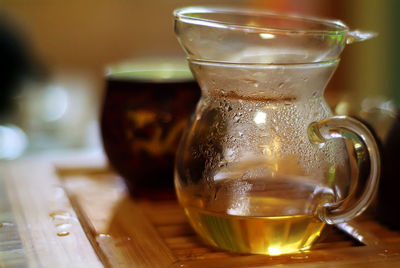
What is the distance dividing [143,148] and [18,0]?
7.38 feet

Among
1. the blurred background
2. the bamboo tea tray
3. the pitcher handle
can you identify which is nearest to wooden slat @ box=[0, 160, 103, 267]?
the bamboo tea tray

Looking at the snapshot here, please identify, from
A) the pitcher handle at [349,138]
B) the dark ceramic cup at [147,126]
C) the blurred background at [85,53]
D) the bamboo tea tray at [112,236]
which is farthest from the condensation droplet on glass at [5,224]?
the blurred background at [85,53]

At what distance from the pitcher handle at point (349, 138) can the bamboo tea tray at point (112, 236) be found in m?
0.03

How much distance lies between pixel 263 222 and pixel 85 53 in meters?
2.44

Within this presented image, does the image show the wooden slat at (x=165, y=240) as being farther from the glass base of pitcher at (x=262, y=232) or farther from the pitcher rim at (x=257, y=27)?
the pitcher rim at (x=257, y=27)

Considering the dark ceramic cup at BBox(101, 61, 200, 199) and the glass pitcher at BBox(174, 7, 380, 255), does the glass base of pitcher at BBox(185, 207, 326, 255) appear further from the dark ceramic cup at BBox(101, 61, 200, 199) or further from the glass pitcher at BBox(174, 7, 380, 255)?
the dark ceramic cup at BBox(101, 61, 200, 199)

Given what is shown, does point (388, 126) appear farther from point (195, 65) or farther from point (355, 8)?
point (355, 8)

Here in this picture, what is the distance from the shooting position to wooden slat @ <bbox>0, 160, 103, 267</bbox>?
1.45 feet

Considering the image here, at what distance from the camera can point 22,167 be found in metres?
0.73

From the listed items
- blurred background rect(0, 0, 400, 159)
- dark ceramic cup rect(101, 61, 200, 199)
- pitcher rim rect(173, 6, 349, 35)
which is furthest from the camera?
blurred background rect(0, 0, 400, 159)

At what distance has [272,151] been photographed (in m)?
0.44

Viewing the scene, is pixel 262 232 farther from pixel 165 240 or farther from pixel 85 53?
pixel 85 53

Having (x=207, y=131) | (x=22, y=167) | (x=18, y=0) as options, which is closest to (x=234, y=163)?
(x=207, y=131)

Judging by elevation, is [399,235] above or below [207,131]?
below
